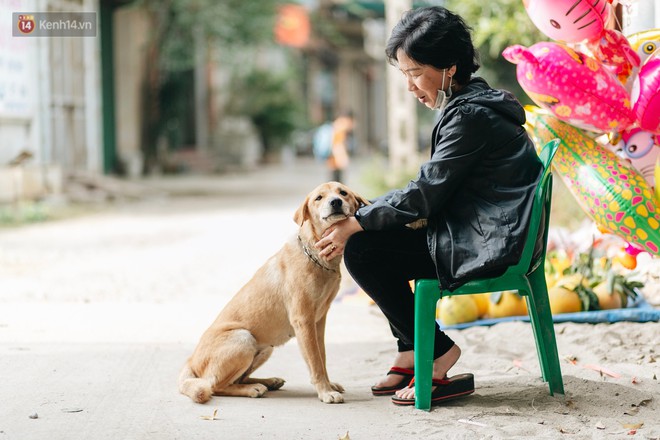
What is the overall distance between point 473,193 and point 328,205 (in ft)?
2.06

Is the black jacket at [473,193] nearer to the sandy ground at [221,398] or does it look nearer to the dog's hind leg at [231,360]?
the sandy ground at [221,398]

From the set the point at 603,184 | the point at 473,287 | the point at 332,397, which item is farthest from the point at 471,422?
the point at 603,184

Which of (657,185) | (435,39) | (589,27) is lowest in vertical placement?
(657,185)

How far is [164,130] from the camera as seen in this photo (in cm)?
2269

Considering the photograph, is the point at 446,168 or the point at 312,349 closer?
the point at 446,168

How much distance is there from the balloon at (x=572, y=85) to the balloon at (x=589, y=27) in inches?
4.6

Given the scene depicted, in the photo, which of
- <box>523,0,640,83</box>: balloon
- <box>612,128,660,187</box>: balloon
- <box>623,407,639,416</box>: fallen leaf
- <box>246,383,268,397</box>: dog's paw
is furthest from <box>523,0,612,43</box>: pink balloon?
<box>246,383,268,397</box>: dog's paw

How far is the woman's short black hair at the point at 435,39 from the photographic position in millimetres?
3617

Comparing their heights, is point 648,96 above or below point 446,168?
above

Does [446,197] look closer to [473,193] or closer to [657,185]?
[473,193]

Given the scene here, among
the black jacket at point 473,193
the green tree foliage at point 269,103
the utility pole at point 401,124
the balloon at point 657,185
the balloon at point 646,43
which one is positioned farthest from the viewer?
A: the green tree foliage at point 269,103

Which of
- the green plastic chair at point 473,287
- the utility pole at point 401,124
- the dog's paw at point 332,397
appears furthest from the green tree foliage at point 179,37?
the green plastic chair at point 473,287

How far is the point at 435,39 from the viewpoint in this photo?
3611 mm

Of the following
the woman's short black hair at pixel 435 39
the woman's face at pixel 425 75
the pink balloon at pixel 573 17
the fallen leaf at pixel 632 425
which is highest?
the pink balloon at pixel 573 17
